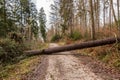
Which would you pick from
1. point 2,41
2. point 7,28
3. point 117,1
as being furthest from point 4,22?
point 117,1

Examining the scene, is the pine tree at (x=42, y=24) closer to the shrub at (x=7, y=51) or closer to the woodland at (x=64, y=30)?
the woodland at (x=64, y=30)

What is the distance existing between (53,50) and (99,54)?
6192mm

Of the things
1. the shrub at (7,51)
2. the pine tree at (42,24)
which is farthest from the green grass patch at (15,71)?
the pine tree at (42,24)

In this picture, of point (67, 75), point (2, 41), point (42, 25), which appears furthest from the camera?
point (42, 25)

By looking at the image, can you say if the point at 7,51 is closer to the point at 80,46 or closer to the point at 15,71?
the point at 15,71

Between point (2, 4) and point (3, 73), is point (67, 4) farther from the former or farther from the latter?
point (3, 73)

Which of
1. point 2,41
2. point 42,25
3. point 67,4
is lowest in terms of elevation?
point 42,25

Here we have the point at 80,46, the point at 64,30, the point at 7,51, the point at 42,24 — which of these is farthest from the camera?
the point at 42,24

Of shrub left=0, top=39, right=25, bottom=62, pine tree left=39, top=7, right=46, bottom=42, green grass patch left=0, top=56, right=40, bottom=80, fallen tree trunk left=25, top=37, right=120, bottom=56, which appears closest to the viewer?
green grass patch left=0, top=56, right=40, bottom=80

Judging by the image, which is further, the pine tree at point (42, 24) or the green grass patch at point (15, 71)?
the pine tree at point (42, 24)

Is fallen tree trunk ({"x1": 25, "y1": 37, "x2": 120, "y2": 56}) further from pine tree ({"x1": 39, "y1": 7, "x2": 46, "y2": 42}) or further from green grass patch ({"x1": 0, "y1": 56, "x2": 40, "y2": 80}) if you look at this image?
pine tree ({"x1": 39, "y1": 7, "x2": 46, "y2": 42})

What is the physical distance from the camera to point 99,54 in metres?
16.4

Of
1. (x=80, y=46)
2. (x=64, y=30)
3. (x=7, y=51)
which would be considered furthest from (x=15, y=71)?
(x=64, y=30)

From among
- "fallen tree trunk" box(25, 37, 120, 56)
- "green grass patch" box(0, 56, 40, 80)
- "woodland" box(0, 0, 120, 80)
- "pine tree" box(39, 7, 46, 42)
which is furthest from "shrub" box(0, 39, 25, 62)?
"pine tree" box(39, 7, 46, 42)
